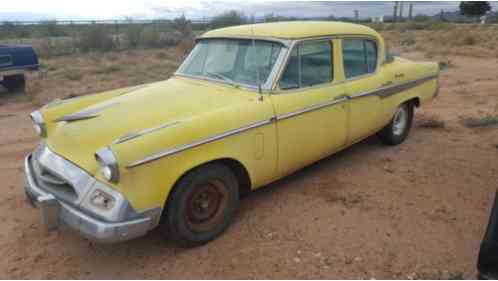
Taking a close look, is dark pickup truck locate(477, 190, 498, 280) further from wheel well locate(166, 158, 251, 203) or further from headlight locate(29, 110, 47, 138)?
headlight locate(29, 110, 47, 138)

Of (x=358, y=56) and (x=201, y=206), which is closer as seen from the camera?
(x=201, y=206)

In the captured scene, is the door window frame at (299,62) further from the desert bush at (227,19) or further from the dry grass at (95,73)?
the desert bush at (227,19)

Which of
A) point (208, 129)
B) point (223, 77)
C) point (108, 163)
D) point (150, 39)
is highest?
point (150, 39)

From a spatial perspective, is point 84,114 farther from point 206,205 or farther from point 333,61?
point 333,61

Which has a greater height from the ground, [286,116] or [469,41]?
[469,41]

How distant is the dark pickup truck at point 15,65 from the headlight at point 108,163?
7.63 meters

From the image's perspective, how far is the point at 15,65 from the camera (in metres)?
8.80

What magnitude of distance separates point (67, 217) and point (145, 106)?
111cm

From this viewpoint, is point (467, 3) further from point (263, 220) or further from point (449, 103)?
point (263, 220)

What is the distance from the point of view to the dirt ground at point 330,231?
2.91 metres

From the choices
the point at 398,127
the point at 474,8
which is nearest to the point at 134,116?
the point at 398,127

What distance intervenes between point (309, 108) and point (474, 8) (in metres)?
49.9

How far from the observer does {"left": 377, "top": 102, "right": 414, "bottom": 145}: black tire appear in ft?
17.0

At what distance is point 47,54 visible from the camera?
15680 mm
